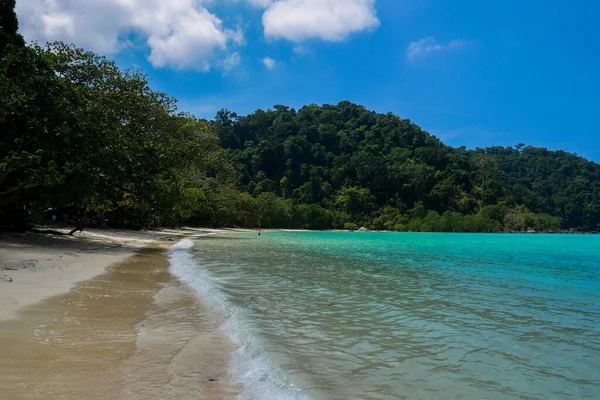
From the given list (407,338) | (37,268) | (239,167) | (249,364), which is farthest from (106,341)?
(239,167)

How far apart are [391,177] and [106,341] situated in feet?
349

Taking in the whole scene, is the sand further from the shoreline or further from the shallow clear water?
the shallow clear water

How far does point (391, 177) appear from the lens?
108m

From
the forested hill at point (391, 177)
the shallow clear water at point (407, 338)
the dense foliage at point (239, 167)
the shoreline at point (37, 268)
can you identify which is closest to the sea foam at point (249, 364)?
the shallow clear water at point (407, 338)

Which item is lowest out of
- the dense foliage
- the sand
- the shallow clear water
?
the shallow clear water

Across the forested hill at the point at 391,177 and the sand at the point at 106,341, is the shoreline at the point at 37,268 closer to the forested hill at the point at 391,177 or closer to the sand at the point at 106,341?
the sand at the point at 106,341

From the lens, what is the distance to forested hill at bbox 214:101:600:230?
101438 millimetres

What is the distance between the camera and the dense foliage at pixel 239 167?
16344 millimetres

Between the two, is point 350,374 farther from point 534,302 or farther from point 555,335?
point 534,302

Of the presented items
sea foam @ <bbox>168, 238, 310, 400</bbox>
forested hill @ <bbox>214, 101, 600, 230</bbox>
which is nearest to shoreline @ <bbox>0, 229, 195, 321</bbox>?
sea foam @ <bbox>168, 238, 310, 400</bbox>

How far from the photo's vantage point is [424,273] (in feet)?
47.0

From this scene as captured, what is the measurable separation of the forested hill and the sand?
86.1m

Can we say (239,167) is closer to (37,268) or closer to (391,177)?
(391,177)

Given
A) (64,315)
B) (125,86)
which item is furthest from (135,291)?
(125,86)
